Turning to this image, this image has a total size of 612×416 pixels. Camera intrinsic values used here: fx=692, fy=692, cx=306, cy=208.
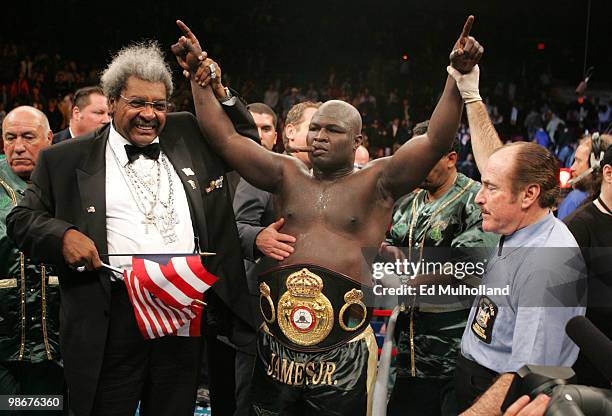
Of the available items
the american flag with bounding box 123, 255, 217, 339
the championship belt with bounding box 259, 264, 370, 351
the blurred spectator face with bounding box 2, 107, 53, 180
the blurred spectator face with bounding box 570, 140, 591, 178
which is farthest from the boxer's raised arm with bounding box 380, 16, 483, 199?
the blurred spectator face with bounding box 570, 140, 591, 178

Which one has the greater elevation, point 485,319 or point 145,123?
point 145,123

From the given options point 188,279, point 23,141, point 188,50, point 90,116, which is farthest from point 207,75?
point 90,116

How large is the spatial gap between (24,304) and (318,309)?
1.33 m

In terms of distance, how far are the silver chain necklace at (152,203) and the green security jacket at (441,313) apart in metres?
1.04

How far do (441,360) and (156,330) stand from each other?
1.18 metres

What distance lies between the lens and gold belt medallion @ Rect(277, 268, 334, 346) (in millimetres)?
2344

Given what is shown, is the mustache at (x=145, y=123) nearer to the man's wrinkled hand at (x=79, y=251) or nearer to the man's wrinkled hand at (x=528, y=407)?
the man's wrinkled hand at (x=79, y=251)

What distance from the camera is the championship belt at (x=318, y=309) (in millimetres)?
2344

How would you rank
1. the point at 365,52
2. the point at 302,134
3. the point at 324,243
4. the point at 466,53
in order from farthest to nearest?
the point at 365,52, the point at 302,134, the point at 324,243, the point at 466,53

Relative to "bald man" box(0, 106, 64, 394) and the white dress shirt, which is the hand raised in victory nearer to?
the white dress shirt

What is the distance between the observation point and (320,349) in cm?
234

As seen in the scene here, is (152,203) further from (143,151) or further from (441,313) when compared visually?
(441,313)

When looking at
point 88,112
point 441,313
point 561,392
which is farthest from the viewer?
point 88,112

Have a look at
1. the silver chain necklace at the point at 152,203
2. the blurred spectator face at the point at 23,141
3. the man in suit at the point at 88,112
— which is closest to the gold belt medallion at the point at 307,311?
the silver chain necklace at the point at 152,203
